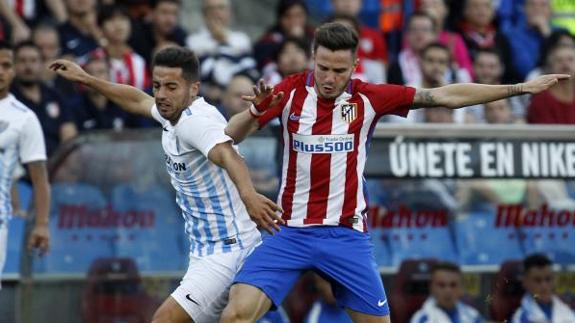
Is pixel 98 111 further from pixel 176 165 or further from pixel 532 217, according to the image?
pixel 176 165

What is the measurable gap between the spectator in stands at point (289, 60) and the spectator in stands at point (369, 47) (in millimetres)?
715

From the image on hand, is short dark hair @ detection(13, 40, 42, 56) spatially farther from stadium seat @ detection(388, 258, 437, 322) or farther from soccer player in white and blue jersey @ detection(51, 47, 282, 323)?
soccer player in white and blue jersey @ detection(51, 47, 282, 323)

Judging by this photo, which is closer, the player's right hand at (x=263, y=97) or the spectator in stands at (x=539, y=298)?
the player's right hand at (x=263, y=97)

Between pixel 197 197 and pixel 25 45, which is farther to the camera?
pixel 25 45

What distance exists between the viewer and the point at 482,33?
47.0 feet

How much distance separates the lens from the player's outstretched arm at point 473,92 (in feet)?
25.2

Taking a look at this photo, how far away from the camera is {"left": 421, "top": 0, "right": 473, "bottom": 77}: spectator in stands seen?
13602 millimetres

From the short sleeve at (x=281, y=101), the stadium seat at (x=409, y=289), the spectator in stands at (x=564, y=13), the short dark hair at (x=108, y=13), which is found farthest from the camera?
the spectator in stands at (x=564, y=13)

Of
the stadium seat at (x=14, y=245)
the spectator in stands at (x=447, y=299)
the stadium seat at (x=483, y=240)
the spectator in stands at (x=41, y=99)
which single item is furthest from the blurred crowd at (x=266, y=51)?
the spectator in stands at (x=447, y=299)

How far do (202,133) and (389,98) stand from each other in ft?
3.76

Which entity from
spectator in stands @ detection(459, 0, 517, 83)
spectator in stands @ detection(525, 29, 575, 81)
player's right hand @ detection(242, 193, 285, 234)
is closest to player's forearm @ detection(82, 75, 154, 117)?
player's right hand @ detection(242, 193, 285, 234)

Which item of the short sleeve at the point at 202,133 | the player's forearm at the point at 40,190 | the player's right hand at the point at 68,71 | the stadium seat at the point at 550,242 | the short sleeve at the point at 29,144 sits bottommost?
→ the stadium seat at the point at 550,242

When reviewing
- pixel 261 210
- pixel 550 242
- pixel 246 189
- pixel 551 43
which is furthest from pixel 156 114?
pixel 551 43

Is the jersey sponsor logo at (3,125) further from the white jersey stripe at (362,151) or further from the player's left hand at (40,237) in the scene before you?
the white jersey stripe at (362,151)
